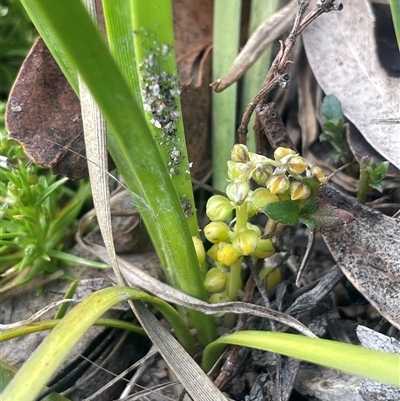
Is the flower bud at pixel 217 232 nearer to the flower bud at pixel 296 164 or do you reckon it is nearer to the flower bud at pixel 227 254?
the flower bud at pixel 227 254

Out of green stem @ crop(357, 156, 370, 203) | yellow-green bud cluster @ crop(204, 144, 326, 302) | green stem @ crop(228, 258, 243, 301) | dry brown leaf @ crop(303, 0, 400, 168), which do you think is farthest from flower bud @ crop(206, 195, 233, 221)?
dry brown leaf @ crop(303, 0, 400, 168)

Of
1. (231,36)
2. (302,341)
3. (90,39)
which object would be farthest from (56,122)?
(302,341)

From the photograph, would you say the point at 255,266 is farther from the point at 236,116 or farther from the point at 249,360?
the point at 236,116

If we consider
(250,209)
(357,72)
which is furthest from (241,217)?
(357,72)

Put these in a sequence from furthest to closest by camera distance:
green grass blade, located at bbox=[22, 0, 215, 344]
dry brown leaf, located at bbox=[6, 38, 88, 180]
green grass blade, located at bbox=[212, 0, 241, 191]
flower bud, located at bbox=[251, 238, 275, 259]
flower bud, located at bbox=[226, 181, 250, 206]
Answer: green grass blade, located at bbox=[212, 0, 241, 191] < dry brown leaf, located at bbox=[6, 38, 88, 180] < flower bud, located at bbox=[251, 238, 275, 259] < flower bud, located at bbox=[226, 181, 250, 206] < green grass blade, located at bbox=[22, 0, 215, 344]

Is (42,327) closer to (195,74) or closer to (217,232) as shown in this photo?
(217,232)

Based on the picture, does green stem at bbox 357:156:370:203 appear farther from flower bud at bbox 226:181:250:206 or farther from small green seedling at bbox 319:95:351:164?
flower bud at bbox 226:181:250:206
